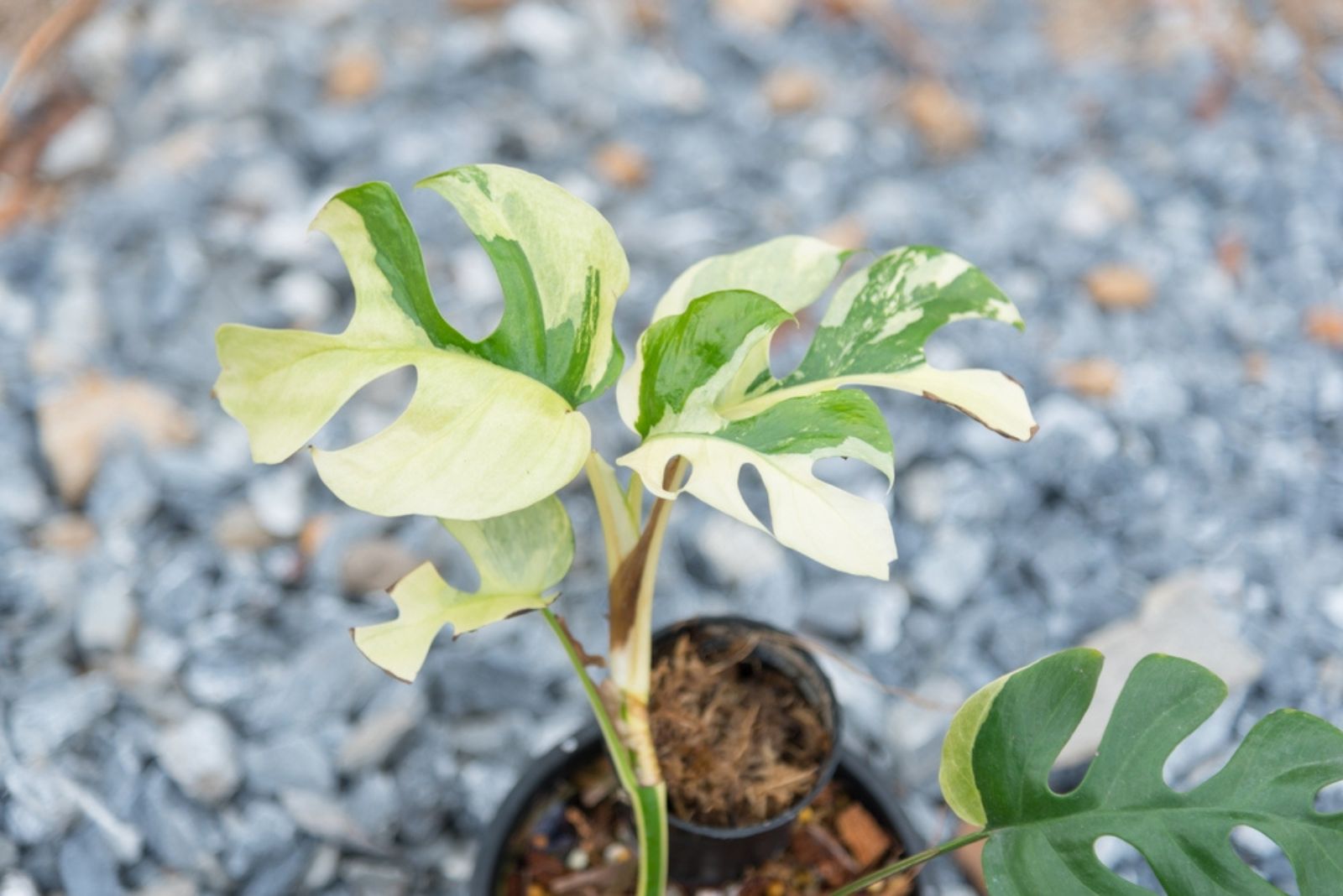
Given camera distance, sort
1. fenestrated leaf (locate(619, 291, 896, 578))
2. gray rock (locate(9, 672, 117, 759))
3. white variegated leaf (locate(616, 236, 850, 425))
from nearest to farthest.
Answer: fenestrated leaf (locate(619, 291, 896, 578)) → white variegated leaf (locate(616, 236, 850, 425)) → gray rock (locate(9, 672, 117, 759))

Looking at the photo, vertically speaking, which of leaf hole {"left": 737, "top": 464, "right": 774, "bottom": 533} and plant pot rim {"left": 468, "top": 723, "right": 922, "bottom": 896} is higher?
plant pot rim {"left": 468, "top": 723, "right": 922, "bottom": 896}

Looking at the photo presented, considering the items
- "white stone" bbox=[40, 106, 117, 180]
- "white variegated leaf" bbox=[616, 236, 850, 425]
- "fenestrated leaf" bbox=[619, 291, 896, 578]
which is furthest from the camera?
"white stone" bbox=[40, 106, 117, 180]

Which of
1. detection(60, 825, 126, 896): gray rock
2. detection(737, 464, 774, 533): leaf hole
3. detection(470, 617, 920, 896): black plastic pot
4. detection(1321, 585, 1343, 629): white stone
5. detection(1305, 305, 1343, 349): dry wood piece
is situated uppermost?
detection(1305, 305, 1343, 349): dry wood piece

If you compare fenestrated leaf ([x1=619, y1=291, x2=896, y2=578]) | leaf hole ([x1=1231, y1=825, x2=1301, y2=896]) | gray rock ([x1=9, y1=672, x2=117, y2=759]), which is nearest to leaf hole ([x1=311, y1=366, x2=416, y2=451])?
gray rock ([x1=9, y1=672, x2=117, y2=759])

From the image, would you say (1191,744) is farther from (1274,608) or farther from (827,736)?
(827,736)

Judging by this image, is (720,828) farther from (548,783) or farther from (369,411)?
(369,411)

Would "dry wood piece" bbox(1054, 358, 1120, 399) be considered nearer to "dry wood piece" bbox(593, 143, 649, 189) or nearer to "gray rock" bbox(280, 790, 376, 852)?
"dry wood piece" bbox(593, 143, 649, 189)
